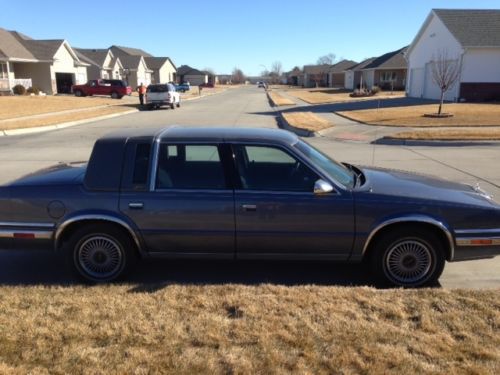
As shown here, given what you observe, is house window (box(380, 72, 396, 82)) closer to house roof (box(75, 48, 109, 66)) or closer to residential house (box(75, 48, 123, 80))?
residential house (box(75, 48, 123, 80))

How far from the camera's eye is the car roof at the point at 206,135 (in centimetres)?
465

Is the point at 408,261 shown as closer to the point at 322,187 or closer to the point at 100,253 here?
the point at 322,187

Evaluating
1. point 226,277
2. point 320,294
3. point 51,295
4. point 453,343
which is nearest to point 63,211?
point 51,295

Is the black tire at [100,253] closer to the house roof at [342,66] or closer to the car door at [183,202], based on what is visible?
the car door at [183,202]

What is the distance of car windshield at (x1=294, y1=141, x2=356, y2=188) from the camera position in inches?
182

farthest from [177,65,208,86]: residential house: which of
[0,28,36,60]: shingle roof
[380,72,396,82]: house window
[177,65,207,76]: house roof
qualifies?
[0,28,36,60]: shingle roof

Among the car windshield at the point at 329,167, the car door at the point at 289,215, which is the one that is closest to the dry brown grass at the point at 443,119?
the car windshield at the point at 329,167

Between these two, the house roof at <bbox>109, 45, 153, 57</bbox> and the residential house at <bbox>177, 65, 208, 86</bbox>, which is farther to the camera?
the residential house at <bbox>177, 65, 208, 86</bbox>

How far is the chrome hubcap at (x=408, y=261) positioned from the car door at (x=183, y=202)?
149cm

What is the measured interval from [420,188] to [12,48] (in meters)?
48.8

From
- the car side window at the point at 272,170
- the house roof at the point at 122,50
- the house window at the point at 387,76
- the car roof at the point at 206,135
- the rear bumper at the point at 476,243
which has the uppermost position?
the house roof at the point at 122,50

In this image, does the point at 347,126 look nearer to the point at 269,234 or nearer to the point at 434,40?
the point at 269,234

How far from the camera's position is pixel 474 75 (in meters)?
32.3

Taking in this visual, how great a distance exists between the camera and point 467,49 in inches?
1261
